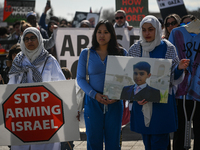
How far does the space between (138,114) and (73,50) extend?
3.70 metres

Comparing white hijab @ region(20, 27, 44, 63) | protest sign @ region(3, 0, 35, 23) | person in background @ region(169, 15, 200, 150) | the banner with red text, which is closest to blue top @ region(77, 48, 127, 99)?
white hijab @ region(20, 27, 44, 63)

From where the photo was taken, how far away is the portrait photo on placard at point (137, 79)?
3180 mm

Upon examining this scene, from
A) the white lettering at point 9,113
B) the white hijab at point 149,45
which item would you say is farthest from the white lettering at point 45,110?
the white hijab at point 149,45

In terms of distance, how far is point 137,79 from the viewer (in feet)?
10.5

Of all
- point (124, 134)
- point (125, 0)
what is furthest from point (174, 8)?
point (124, 134)

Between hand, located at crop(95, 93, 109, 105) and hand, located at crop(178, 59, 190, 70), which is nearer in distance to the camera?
hand, located at crop(178, 59, 190, 70)

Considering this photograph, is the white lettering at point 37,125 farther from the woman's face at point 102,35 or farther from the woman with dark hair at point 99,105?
the woman's face at point 102,35

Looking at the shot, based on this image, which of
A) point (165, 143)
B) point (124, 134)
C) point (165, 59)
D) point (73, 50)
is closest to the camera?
point (165, 59)

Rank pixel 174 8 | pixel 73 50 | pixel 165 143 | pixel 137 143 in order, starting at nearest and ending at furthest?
1. pixel 165 143
2. pixel 137 143
3. pixel 73 50
4. pixel 174 8

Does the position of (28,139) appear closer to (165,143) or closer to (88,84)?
(88,84)

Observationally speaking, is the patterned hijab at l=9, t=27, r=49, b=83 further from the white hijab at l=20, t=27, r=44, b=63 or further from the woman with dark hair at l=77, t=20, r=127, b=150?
the woman with dark hair at l=77, t=20, r=127, b=150

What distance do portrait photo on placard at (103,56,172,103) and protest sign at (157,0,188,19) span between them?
4.65 m

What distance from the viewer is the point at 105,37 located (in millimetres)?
3473

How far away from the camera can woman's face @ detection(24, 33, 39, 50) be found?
3.73m
